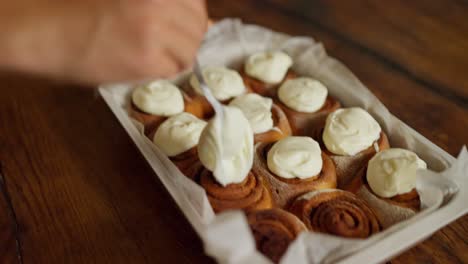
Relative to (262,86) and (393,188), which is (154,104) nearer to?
(262,86)

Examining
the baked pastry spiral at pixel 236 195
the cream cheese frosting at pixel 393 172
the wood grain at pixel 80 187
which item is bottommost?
the wood grain at pixel 80 187

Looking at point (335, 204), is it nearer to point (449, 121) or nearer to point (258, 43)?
point (449, 121)

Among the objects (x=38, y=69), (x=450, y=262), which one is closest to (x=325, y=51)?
(x=450, y=262)

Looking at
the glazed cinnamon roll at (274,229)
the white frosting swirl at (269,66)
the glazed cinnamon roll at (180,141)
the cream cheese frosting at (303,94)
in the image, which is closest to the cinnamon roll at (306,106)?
the cream cheese frosting at (303,94)

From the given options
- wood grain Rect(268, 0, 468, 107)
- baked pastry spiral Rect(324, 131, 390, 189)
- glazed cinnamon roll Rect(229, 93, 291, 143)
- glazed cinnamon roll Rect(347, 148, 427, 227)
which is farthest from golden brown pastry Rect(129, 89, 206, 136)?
wood grain Rect(268, 0, 468, 107)

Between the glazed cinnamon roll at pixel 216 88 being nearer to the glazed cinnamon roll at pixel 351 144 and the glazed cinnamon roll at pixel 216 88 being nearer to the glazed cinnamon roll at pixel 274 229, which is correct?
the glazed cinnamon roll at pixel 351 144

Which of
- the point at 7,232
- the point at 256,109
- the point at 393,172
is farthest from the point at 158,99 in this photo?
the point at 393,172

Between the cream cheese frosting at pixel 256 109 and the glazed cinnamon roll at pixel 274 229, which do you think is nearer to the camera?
the glazed cinnamon roll at pixel 274 229
